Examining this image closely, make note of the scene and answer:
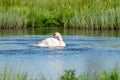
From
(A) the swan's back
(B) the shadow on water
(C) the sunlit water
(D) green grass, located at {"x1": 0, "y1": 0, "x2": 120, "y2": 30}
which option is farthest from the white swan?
(D) green grass, located at {"x1": 0, "y1": 0, "x2": 120, "y2": 30}

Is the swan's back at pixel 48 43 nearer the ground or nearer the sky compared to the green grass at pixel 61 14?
nearer the ground

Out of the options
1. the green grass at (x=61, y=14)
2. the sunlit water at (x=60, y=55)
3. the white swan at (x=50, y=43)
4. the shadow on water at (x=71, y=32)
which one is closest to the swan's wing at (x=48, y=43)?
the white swan at (x=50, y=43)

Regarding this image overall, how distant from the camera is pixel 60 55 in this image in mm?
17531

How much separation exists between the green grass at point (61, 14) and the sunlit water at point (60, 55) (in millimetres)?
2404

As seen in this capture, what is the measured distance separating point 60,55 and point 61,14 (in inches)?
355

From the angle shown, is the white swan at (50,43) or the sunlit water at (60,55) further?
the white swan at (50,43)

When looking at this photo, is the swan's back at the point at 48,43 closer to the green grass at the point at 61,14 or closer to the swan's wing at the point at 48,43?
the swan's wing at the point at 48,43

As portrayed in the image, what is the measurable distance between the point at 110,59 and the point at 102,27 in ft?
27.5

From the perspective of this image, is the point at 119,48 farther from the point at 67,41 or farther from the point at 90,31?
the point at 90,31

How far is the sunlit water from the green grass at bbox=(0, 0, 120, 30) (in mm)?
2404

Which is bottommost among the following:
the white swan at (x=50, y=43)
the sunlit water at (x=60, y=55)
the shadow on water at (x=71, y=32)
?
the sunlit water at (x=60, y=55)

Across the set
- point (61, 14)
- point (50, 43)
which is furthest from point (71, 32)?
point (50, 43)

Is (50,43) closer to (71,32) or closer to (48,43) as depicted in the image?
(48,43)

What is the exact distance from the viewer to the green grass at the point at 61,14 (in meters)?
24.6
